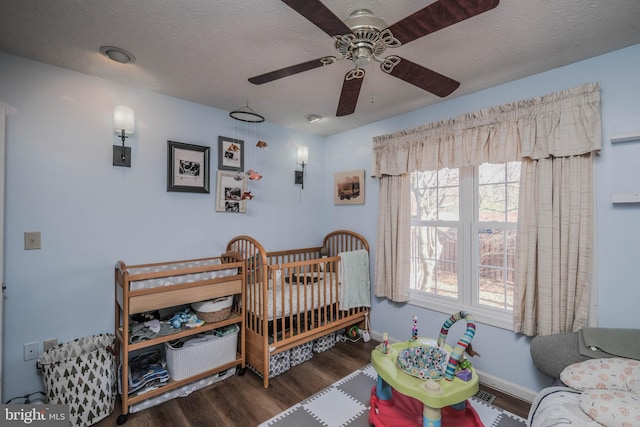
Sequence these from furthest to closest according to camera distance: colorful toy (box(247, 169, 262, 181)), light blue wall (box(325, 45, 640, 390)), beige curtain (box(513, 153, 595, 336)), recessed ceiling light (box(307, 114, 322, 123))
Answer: recessed ceiling light (box(307, 114, 322, 123)) → colorful toy (box(247, 169, 262, 181)) → beige curtain (box(513, 153, 595, 336)) → light blue wall (box(325, 45, 640, 390))

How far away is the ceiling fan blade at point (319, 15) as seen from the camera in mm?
973

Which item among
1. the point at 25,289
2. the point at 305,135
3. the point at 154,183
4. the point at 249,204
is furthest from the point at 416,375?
the point at 305,135

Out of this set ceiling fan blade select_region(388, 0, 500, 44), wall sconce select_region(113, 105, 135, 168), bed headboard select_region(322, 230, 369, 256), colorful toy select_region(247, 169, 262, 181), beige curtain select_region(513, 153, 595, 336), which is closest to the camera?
ceiling fan blade select_region(388, 0, 500, 44)

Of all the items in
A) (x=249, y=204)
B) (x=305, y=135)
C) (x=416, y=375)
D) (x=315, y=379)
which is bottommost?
(x=315, y=379)

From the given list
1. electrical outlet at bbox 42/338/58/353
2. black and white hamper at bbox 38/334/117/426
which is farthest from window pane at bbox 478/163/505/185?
electrical outlet at bbox 42/338/58/353

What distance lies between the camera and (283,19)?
1499 millimetres

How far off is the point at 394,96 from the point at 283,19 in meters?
1.27

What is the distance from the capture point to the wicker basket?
225 centimetres

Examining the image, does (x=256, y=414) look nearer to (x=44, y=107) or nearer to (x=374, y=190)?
(x=374, y=190)

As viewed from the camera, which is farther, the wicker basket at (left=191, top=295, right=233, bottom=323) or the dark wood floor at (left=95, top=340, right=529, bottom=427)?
the wicker basket at (left=191, top=295, right=233, bottom=323)

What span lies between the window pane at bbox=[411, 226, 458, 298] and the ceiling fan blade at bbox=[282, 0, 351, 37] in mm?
2028

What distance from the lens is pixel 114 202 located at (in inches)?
89.0

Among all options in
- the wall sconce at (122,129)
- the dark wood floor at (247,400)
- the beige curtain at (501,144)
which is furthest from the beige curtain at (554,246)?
the wall sconce at (122,129)

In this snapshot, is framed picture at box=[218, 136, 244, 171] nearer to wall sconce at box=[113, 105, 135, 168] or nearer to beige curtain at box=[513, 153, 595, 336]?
wall sconce at box=[113, 105, 135, 168]
